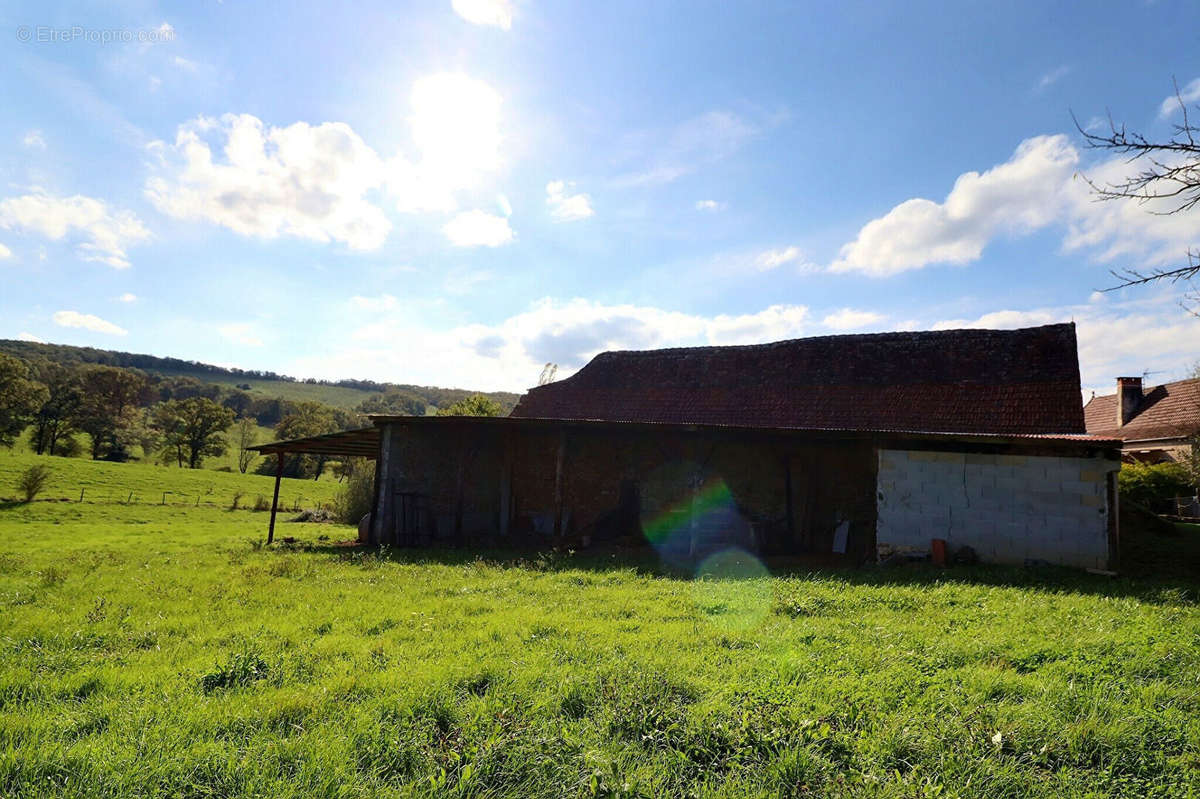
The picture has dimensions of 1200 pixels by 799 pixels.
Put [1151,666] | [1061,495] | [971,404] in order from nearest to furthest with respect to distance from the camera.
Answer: [1151,666] < [1061,495] < [971,404]

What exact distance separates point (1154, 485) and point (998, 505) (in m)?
13.9

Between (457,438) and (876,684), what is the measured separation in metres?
12.4

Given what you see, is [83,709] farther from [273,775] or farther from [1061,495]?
[1061,495]

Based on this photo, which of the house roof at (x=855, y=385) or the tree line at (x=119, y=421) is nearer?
the house roof at (x=855, y=385)

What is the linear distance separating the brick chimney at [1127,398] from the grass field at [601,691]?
25976mm

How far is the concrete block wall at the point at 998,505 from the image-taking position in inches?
394

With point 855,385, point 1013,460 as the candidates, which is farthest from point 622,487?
point 1013,460

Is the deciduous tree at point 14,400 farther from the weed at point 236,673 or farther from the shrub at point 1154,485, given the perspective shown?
the shrub at point 1154,485

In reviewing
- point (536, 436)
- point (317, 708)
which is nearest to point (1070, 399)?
point (536, 436)

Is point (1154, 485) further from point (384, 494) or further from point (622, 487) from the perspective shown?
point (384, 494)

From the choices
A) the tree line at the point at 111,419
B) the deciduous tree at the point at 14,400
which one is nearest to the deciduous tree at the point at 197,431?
the tree line at the point at 111,419

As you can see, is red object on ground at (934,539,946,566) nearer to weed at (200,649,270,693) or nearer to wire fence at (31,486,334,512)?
weed at (200,649,270,693)

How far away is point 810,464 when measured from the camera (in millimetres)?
14094

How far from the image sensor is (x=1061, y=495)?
10.1 meters
